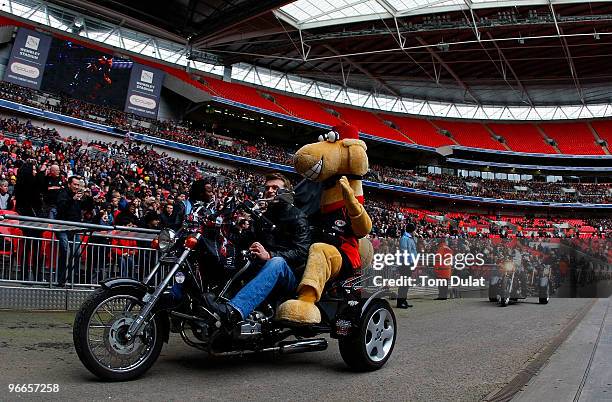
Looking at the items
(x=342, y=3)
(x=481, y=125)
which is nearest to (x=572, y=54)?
(x=481, y=125)

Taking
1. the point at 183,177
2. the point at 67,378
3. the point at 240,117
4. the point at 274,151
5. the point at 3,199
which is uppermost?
the point at 240,117

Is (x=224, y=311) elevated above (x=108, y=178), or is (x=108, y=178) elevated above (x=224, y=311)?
(x=108, y=178)

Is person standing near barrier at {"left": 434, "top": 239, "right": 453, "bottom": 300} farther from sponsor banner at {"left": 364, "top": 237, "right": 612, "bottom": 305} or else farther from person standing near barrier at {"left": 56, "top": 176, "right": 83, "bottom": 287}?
person standing near barrier at {"left": 56, "top": 176, "right": 83, "bottom": 287}

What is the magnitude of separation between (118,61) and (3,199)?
24.8 metres

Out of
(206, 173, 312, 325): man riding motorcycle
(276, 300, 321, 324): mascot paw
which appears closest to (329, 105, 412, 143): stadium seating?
(206, 173, 312, 325): man riding motorcycle

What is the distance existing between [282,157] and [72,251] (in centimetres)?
3455

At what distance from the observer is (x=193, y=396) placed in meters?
3.37

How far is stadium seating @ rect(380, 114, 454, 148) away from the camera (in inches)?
1994

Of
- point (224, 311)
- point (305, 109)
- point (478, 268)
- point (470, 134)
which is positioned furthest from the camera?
point (470, 134)

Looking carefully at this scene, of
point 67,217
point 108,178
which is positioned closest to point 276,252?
point 67,217

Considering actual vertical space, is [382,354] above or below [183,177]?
below

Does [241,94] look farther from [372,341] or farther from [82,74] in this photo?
[372,341]

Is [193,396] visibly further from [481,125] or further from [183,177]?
[481,125]

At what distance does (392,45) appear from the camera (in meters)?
38.6
